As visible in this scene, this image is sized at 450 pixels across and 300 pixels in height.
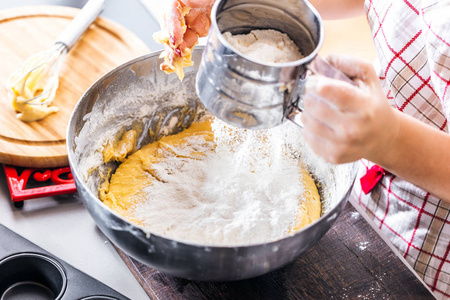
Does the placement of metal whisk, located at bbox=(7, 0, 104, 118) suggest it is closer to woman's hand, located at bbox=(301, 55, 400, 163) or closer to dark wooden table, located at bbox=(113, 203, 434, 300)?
dark wooden table, located at bbox=(113, 203, 434, 300)

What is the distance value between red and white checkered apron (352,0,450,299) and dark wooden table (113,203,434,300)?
133mm

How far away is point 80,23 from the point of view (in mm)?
1383

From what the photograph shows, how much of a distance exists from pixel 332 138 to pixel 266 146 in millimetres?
424

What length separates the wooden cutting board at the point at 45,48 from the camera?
110 cm

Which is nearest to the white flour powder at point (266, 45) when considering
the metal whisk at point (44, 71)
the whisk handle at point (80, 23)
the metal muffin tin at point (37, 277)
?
the metal muffin tin at point (37, 277)

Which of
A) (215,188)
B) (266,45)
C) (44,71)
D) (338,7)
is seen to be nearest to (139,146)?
(215,188)

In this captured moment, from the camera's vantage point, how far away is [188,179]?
3.29ft

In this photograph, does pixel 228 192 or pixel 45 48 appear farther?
pixel 45 48

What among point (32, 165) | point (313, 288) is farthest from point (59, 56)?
point (313, 288)

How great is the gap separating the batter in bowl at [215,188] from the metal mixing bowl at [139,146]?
0.12 feet

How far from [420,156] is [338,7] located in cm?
53

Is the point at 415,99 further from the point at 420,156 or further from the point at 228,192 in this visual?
the point at 228,192

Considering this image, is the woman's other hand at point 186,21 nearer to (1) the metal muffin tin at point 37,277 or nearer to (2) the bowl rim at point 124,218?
(2) the bowl rim at point 124,218

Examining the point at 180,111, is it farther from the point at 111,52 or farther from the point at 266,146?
the point at 111,52
